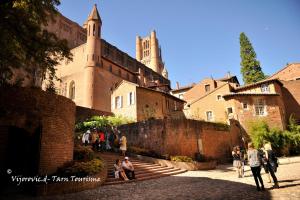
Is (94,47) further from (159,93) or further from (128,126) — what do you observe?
(128,126)

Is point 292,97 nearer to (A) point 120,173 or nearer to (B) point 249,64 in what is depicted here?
(B) point 249,64

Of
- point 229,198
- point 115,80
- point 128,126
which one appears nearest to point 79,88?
point 115,80

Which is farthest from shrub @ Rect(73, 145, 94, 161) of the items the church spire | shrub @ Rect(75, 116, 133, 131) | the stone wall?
the church spire

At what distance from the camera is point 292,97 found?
1459 inches

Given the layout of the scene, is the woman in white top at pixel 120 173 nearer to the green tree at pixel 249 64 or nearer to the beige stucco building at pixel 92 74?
the beige stucco building at pixel 92 74

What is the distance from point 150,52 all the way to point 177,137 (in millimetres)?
75239

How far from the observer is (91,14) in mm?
44625

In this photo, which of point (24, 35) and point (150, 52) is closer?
point (24, 35)

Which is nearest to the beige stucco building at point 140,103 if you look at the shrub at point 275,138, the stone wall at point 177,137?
the stone wall at point 177,137

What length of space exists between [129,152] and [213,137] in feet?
34.7

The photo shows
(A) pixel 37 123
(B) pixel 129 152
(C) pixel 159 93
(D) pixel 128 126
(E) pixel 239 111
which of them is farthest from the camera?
(C) pixel 159 93

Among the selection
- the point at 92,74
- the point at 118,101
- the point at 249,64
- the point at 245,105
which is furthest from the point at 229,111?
the point at 92,74

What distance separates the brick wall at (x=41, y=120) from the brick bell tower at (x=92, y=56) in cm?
2791

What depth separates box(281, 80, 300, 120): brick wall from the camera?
119 feet
